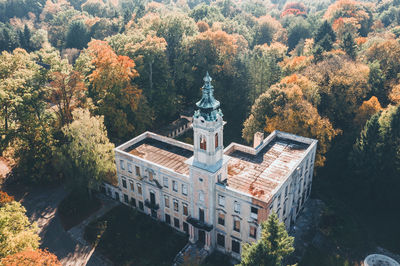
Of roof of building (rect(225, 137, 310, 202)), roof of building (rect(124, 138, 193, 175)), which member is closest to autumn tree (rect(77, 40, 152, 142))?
roof of building (rect(124, 138, 193, 175))

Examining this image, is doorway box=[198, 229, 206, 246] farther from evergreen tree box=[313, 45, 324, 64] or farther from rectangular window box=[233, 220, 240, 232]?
evergreen tree box=[313, 45, 324, 64]

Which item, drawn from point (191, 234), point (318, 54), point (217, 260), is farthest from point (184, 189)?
point (318, 54)

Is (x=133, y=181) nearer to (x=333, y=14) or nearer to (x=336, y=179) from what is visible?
(x=336, y=179)

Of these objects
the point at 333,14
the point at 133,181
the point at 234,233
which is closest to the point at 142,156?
the point at 133,181

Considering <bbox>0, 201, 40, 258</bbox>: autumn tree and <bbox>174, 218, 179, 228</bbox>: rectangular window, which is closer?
<bbox>0, 201, 40, 258</bbox>: autumn tree

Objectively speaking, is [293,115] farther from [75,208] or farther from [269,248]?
[75,208]

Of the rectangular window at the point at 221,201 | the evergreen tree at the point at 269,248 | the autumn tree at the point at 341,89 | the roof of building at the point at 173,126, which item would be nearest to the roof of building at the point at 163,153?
the rectangular window at the point at 221,201

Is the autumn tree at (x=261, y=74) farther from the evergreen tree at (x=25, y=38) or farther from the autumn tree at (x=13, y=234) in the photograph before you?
the evergreen tree at (x=25, y=38)
